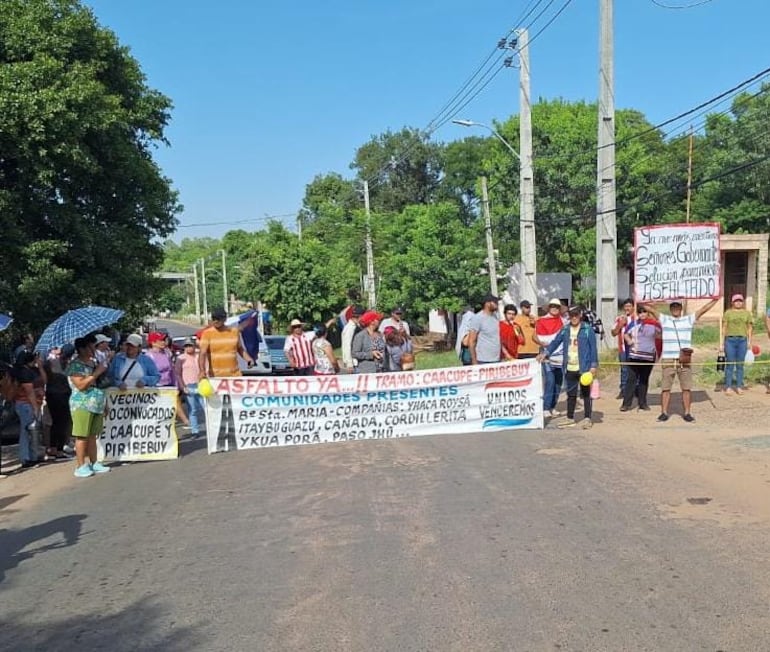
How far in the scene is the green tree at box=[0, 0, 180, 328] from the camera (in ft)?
43.9

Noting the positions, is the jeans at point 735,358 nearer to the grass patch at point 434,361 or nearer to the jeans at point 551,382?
the jeans at point 551,382

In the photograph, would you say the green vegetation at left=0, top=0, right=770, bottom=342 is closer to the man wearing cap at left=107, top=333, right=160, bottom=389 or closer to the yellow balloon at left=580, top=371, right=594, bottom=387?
the man wearing cap at left=107, top=333, right=160, bottom=389

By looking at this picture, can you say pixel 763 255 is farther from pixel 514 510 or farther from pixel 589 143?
pixel 514 510

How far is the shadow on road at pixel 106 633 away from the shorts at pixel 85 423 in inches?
174

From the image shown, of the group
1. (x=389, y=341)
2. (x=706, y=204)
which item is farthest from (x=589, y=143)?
(x=389, y=341)

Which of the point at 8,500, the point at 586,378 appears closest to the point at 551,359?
the point at 586,378

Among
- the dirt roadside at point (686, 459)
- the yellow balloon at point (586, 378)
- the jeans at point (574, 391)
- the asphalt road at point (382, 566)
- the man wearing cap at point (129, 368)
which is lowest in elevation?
the dirt roadside at point (686, 459)

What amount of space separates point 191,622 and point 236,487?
11.4 ft

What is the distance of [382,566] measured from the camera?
531 centimetres

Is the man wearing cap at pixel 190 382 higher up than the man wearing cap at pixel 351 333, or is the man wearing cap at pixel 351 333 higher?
the man wearing cap at pixel 351 333

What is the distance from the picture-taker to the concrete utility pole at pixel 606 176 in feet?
56.8

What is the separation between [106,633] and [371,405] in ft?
20.2

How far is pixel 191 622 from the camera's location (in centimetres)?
452

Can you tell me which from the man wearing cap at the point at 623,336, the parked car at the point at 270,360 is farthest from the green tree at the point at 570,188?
the man wearing cap at the point at 623,336
